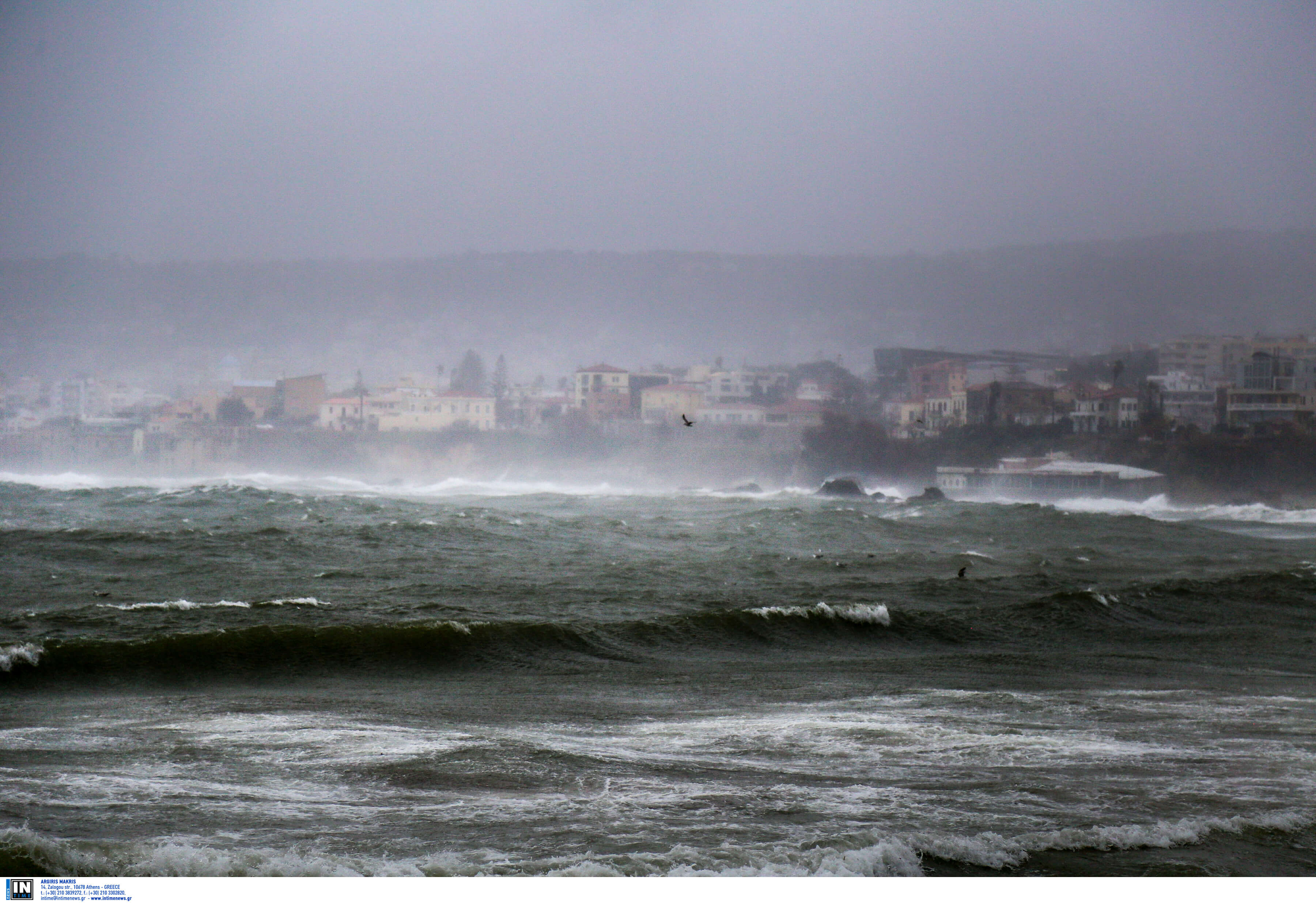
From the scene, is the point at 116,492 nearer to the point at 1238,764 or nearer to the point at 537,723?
the point at 537,723

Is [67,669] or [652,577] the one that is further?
[652,577]

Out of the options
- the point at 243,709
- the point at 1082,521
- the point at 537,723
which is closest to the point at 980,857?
the point at 537,723

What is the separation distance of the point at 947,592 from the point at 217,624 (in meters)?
6.26

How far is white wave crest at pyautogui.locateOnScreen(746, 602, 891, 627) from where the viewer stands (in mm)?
8320

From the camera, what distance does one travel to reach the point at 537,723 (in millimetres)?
4910

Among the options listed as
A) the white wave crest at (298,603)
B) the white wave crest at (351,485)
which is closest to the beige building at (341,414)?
the white wave crest at (351,485)

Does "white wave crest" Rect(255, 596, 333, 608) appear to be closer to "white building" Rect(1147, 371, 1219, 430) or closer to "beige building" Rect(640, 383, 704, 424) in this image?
"white building" Rect(1147, 371, 1219, 430)

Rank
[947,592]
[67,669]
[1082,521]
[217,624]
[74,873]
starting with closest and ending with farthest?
[74,873], [67,669], [217,624], [947,592], [1082,521]

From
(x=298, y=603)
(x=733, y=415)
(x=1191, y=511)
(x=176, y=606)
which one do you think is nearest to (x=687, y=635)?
(x=298, y=603)

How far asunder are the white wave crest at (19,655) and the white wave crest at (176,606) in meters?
1.72

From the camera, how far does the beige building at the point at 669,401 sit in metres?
52.6

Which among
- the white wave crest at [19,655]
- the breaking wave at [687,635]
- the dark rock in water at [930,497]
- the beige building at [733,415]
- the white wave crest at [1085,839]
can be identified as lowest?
the dark rock in water at [930,497]

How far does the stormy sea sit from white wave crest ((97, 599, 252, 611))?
6 centimetres

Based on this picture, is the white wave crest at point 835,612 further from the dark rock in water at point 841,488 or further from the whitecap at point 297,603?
the dark rock in water at point 841,488
